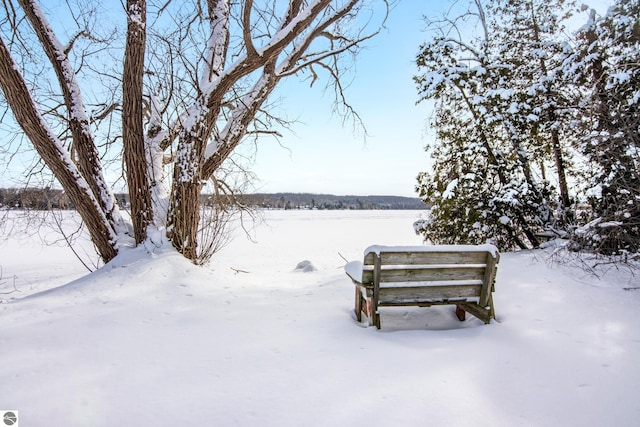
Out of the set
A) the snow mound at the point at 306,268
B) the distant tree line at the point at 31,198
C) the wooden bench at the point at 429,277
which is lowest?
the snow mound at the point at 306,268

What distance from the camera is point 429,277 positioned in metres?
3.45

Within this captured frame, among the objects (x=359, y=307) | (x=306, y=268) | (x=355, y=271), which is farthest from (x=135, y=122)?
(x=306, y=268)

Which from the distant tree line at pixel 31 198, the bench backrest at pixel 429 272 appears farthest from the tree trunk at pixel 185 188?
the bench backrest at pixel 429 272

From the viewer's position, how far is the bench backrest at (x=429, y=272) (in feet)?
11.0

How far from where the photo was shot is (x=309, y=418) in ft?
6.31

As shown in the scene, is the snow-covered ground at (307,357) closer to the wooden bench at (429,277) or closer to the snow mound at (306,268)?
the wooden bench at (429,277)

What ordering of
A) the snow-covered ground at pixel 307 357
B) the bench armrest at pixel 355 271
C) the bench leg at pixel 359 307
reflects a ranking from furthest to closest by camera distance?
the bench leg at pixel 359 307
the bench armrest at pixel 355 271
the snow-covered ground at pixel 307 357

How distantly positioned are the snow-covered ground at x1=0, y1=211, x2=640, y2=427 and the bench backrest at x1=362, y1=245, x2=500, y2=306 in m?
0.35

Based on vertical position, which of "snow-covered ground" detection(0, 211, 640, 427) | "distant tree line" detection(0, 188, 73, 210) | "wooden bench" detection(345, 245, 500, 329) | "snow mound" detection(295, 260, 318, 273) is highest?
"distant tree line" detection(0, 188, 73, 210)

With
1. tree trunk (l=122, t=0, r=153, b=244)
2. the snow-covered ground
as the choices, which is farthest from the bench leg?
tree trunk (l=122, t=0, r=153, b=244)

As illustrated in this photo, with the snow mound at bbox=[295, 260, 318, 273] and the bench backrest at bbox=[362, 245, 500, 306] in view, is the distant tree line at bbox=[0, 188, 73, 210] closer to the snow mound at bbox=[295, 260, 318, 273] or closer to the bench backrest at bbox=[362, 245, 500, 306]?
the snow mound at bbox=[295, 260, 318, 273]

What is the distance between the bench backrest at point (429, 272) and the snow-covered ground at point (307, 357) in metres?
0.35

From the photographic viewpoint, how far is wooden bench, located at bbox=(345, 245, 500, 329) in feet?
11.0

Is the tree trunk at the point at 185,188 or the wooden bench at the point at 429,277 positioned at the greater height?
the tree trunk at the point at 185,188
